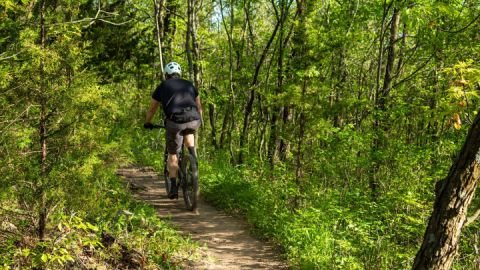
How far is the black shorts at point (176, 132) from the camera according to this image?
629cm

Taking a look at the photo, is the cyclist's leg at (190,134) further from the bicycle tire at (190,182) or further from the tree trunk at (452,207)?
the tree trunk at (452,207)

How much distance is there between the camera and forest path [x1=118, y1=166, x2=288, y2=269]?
5.10 metres

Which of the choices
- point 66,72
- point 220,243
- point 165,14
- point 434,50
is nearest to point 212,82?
point 165,14

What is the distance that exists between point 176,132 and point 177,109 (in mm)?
391

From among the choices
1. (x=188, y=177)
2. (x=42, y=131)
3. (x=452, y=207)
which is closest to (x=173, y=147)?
(x=188, y=177)

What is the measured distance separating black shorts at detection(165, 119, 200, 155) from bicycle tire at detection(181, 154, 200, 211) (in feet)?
0.85

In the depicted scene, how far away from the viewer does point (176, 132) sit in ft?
20.9

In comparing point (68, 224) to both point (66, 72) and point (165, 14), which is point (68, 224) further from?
point (165, 14)

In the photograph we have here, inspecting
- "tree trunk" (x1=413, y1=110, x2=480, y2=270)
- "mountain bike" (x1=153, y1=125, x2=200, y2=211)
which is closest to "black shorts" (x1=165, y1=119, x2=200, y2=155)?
"mountain bike" (x1=153, y1=125, x2=200, y2=211)

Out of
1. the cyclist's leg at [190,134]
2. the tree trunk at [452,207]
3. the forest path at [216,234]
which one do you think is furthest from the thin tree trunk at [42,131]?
the tree trunk at [452,207]

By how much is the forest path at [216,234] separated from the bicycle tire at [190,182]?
171 millimetres

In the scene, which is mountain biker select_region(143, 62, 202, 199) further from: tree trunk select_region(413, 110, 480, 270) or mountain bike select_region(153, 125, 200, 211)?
tree trunk select_region(413, 110, 480, 270)

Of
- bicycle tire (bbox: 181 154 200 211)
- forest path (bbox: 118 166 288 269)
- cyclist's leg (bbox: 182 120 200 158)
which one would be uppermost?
cyclist's leg (bbox: 182 120 200 158)

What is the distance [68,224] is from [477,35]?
10775 millimetres
